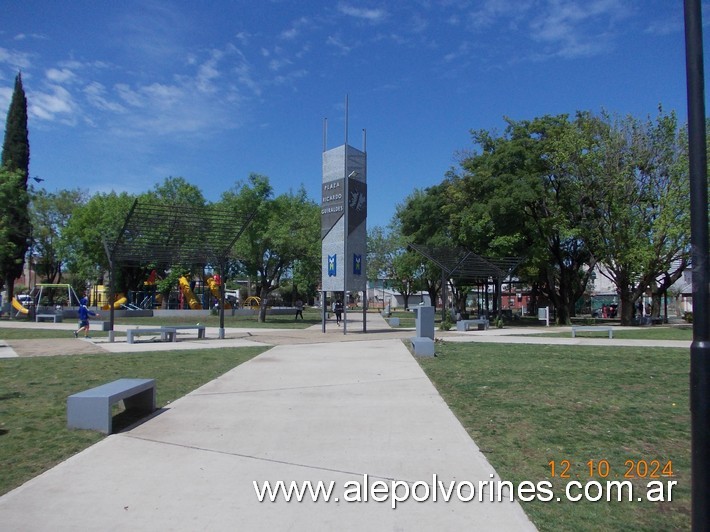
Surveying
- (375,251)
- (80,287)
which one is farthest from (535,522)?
(80,287)

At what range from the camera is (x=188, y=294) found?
49.6 metres

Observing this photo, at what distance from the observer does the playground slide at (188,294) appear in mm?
49031

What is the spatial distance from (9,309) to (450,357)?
37.9m

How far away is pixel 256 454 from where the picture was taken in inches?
220

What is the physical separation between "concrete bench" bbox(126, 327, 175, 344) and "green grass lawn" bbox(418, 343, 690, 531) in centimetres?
994

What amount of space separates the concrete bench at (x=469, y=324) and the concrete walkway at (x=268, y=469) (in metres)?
17.7

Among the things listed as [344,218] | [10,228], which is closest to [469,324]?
[344,218]

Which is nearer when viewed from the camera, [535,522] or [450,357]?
[535,522]

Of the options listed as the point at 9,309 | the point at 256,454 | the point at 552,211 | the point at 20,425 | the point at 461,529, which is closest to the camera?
the point at 461,529

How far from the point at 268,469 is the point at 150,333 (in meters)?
15.0

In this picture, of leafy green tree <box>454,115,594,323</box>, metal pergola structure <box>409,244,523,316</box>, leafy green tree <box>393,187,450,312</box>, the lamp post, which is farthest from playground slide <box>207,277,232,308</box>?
the lamp post

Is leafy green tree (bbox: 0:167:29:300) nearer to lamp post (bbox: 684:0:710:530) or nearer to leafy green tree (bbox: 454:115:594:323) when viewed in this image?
leafy green tree (bbox: 454:115:594:323)

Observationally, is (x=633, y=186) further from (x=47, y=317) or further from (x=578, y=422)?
(x=47, y=317)

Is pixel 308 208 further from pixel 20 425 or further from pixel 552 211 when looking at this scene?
pixel 20 425
